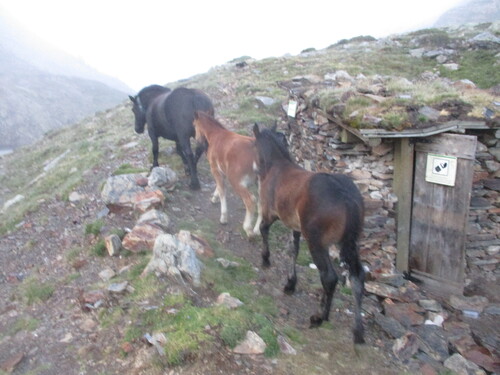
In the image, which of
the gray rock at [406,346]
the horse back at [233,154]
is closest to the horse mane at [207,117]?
the horse back at [233,154]

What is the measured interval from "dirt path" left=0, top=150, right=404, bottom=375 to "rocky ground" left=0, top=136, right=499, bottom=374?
15 millimetres

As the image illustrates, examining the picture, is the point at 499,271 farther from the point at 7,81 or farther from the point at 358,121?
the point at 7,81

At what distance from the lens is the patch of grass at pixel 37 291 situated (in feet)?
20.2

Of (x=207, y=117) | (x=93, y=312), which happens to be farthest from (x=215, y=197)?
(x=93, y=312)

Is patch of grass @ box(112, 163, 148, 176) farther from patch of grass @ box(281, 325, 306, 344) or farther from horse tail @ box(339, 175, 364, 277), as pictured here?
→ horse tail @ box(339, 175, 364, 277)

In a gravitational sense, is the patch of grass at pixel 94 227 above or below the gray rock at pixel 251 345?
above

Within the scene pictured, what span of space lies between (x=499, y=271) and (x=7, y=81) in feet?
173

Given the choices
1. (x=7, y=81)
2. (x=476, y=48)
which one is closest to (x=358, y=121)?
(x=476, y=48)

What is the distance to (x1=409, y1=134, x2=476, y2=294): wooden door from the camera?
22.6ft

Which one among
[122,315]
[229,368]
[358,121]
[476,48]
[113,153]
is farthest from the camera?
[476,48]

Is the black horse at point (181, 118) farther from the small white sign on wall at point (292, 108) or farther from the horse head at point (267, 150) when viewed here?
the horse head at point (267, 150)

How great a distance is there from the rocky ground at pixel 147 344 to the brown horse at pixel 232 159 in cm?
66

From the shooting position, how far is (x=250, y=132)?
12859 mm

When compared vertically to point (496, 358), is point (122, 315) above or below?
above
